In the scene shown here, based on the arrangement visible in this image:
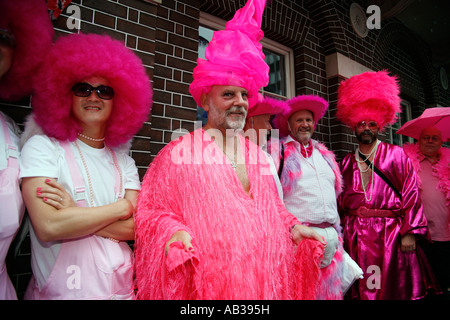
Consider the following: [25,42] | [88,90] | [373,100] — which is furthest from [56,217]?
[373,100]

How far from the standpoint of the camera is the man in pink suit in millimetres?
1437

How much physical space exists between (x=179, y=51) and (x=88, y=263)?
211 cm

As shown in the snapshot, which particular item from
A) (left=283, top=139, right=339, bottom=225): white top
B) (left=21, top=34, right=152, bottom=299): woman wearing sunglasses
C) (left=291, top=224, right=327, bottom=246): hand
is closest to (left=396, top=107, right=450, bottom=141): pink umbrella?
(left=283, top=139, right=339, bottom=225): white top

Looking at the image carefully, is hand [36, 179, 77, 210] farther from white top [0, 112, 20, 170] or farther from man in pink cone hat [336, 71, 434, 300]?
man in pink cone hat [336, 71, 434, 300]

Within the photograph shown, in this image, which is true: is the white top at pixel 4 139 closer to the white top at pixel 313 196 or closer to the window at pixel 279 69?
the white top at pixel 313 196

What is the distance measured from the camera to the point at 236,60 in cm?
180

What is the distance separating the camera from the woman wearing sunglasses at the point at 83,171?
4.55 feet

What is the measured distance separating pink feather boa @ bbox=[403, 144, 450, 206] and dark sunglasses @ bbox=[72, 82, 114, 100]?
3551 mm

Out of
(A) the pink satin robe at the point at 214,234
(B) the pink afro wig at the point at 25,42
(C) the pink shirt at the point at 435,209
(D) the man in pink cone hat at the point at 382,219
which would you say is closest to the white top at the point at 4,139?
(B) the pink afro wig at the point at 25,42

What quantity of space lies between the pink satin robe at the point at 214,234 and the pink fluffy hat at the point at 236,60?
384 millimetres

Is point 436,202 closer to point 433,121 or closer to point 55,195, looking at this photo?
point 433,121

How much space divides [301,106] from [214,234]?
1883 mm

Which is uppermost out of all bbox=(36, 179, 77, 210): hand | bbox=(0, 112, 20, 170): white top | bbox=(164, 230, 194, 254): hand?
bbox=(0, 112, 20, 170): white top
